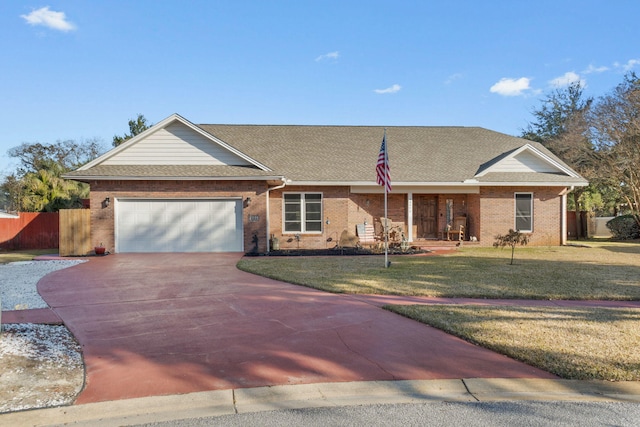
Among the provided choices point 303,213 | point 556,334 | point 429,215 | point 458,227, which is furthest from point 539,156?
point 556,334

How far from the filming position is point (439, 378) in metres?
4.53

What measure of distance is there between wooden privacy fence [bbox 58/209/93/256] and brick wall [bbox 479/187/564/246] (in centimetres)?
1593

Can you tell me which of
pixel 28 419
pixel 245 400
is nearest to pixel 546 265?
pixel 245 400

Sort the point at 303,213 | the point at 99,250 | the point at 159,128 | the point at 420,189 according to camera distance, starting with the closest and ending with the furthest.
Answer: the point at 99,250
the point at 159,128
the point at 303,213
the point at 420,189

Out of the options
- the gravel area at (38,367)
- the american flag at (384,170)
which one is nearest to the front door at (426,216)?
the american flag at (384,170)

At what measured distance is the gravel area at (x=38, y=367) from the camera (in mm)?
4082

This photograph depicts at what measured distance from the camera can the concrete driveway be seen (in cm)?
456

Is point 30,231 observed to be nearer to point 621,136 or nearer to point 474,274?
point 474,274

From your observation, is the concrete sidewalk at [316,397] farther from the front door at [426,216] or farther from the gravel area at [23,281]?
the front door at [426,216]

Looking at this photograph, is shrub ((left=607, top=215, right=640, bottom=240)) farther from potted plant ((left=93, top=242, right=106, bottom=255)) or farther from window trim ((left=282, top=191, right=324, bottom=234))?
potted plant ((left=93, top=242, right=106, bottom=255))

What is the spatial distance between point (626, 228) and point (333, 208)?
16.3 metres

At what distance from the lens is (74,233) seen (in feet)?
51.1

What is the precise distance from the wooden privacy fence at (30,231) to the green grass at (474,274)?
1186 cm

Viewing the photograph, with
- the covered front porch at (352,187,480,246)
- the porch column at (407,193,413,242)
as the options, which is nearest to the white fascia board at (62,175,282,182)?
the covered front porch at (352,187,480,246)
